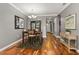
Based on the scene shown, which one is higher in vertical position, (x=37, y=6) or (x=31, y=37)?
(x=37, y=6)

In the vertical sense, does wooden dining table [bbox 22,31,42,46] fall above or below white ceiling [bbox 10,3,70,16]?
below

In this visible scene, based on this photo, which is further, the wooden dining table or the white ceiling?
the wooden dining table

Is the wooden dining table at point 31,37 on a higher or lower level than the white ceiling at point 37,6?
lower

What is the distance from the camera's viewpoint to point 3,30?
4.18 m

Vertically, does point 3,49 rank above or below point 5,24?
below

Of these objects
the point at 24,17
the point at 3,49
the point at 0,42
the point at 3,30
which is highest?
the point at 24,17

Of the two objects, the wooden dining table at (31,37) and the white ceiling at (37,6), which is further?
the wooden dining table at (31,37)

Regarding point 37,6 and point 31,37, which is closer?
point 37,6

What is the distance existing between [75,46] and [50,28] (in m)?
9.30

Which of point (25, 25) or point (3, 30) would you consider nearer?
point (3, 30)
